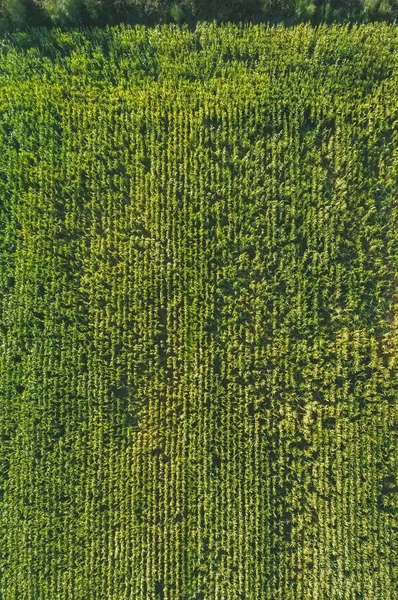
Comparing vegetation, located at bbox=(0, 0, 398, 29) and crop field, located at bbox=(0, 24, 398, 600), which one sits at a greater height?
vegetation, located at bbox=(0, 0, 398, 29)

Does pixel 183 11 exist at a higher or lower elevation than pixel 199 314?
higher

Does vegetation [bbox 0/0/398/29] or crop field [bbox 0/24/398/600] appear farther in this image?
vegetation [bbox 0/0/398/29]

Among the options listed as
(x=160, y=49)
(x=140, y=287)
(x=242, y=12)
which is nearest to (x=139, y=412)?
(x=140, y=287)

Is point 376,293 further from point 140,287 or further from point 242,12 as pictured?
point 242,12

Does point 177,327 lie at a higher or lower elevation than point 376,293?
lower

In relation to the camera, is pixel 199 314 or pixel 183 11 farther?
pixel 183 11
